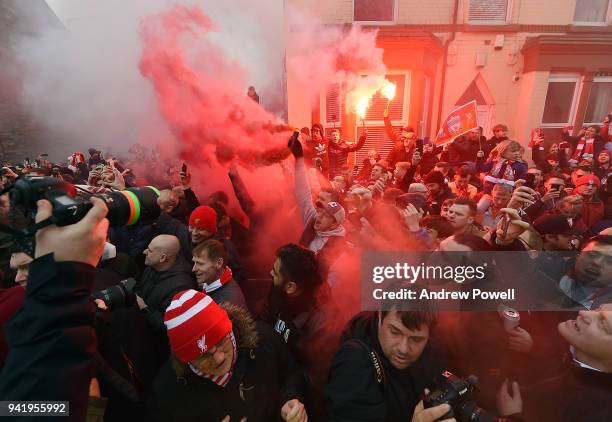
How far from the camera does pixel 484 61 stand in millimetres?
9336

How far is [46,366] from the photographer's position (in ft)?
3.14

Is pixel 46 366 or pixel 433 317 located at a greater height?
pixel 46 366

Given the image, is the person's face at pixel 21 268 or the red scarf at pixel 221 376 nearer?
the red scarf at pixel 221 376

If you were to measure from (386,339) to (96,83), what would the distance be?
10943 mm

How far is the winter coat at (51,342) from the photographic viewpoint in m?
0.94

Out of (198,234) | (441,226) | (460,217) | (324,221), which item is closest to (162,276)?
(198,234)

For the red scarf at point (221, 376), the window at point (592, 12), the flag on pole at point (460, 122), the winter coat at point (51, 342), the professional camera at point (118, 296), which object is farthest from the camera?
the window at point (592, 12)

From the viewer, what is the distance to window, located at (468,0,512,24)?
360 inches

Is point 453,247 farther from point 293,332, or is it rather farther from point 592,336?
Result: point 293,332

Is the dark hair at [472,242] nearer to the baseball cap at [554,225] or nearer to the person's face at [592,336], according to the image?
the person's face at [592,336]

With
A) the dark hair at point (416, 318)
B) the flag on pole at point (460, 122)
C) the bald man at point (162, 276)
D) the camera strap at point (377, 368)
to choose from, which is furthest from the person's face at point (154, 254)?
the flag on pole at point (460, 122)

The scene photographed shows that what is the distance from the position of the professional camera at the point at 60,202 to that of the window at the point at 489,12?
1098 cm

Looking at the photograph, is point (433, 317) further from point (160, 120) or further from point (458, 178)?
point (160, 120)

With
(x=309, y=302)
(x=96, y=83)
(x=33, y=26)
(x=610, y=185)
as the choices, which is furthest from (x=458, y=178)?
(x=33, y=26)
